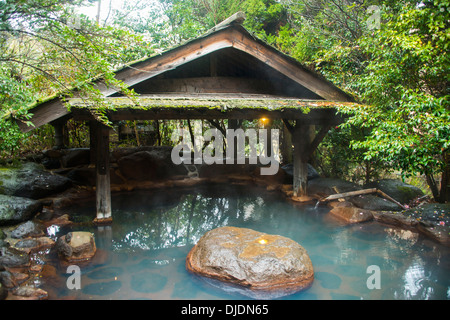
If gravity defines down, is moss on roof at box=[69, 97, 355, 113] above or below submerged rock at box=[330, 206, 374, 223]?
above

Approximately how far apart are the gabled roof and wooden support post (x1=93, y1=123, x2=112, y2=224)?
69 cm

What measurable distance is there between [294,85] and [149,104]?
336cm

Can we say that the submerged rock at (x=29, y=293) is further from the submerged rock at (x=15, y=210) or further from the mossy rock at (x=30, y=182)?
the mossy rock at (x=30, y=182)

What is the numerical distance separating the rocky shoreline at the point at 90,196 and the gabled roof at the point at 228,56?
1.93 meters

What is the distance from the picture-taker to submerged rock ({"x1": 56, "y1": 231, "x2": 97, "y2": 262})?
A: 4293mm

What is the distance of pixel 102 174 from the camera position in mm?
5645

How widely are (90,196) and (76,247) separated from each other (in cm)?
386

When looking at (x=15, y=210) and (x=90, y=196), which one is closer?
(x=15, y=210)

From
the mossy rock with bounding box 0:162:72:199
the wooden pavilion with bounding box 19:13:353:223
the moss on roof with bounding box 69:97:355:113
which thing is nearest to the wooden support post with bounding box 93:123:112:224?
the wooden pavilion with bounding box 19:13:353:223

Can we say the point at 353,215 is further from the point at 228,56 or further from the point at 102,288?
the point at 102,288

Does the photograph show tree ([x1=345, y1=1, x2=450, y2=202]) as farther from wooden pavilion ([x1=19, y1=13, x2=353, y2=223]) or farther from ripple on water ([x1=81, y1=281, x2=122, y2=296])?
ripple on water ([x1=81, y1=281, x2=122, y2=296])

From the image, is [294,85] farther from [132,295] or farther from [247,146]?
[247,146]

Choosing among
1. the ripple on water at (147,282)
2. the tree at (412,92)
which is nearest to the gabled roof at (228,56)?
the tree at (412,92)

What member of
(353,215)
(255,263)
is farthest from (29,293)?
(353,215)
